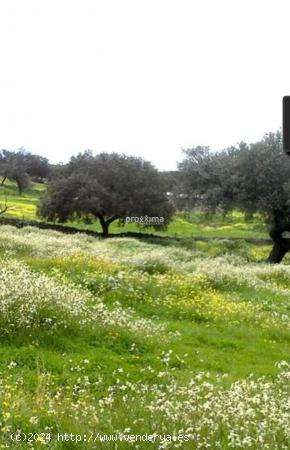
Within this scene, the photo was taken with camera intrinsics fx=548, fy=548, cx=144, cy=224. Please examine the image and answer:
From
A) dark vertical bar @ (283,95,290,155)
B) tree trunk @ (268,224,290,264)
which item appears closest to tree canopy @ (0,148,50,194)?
tree trunk @ (268,224,290,264)

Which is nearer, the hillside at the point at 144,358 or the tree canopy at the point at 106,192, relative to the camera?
the hillside at the point at 144,358

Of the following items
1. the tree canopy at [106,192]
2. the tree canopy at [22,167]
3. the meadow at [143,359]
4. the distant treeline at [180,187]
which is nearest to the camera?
the meadow at [143,359]

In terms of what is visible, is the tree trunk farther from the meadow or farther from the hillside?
the hillside

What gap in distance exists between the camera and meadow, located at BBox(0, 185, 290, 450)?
6.20 m

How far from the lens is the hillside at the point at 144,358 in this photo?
627 centimetres

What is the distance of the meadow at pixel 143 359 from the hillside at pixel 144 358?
0.03 m

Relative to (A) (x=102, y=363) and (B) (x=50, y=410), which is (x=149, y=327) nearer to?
(A) (x=102, y=363)

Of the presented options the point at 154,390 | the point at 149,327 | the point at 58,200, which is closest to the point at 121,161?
the point at 58,200

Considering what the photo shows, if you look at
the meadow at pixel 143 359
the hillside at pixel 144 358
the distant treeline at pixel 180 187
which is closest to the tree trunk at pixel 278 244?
the distant treeline at pixel 180 187

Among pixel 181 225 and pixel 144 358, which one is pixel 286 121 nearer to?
pixel 144 358

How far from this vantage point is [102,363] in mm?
9828

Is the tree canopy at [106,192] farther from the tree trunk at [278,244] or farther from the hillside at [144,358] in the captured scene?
the hillside at [144,358]

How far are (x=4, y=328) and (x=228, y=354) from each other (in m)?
4.87

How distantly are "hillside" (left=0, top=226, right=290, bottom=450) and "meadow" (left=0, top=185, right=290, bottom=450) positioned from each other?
3cm
